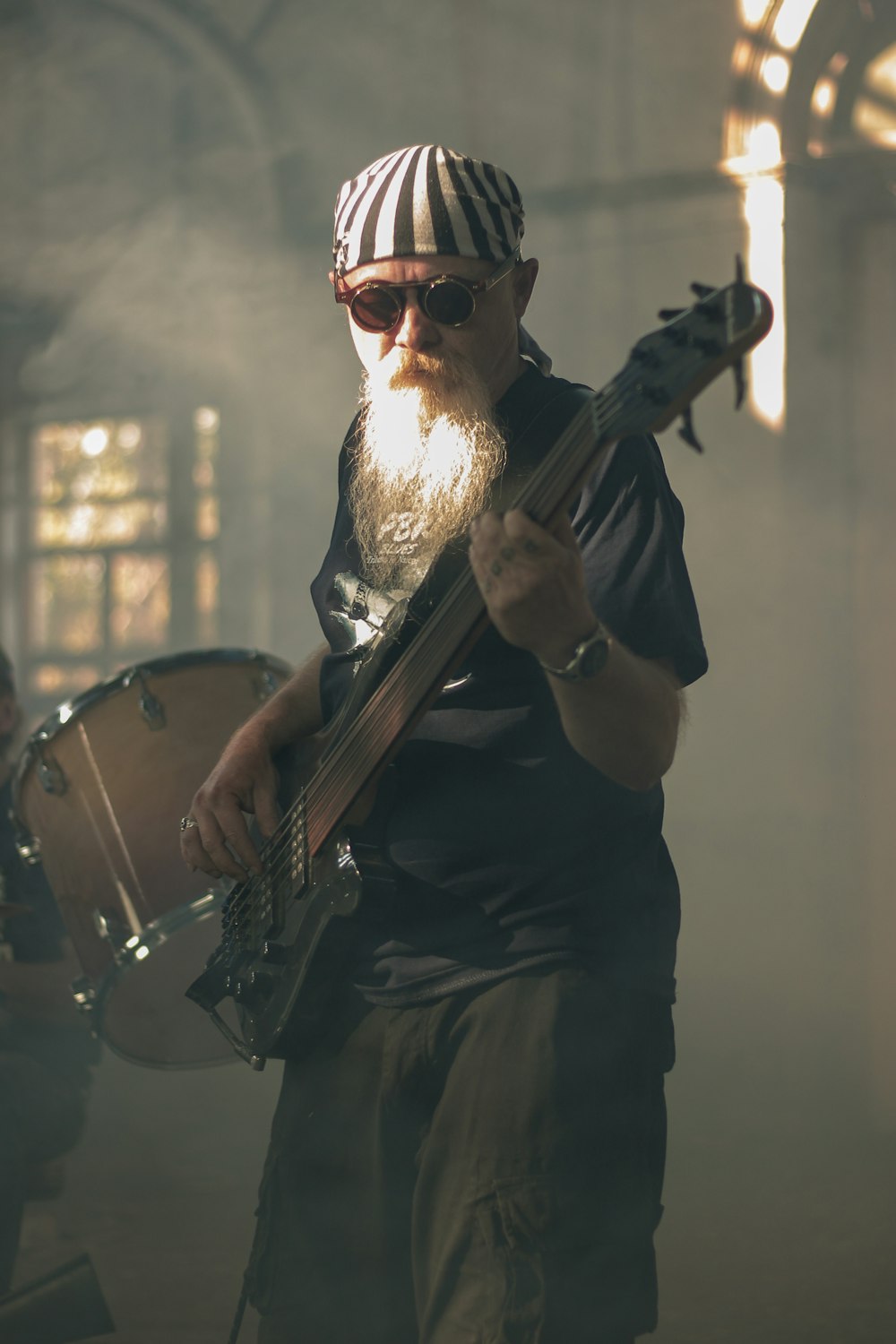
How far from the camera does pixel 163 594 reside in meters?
5.02

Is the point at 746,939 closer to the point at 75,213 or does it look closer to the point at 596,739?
the point at 596,739

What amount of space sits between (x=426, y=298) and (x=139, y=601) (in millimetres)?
3733

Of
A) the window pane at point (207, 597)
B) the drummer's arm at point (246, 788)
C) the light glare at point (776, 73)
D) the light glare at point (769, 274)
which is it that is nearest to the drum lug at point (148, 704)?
the drummer's arm at point (246, 788)

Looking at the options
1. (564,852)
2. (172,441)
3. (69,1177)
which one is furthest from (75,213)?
(564,852)

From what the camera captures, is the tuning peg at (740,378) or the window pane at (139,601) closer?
the tuning peg at (740,378)

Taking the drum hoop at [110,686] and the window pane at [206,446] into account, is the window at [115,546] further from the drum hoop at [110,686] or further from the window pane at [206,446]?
the drum hoop at [110,686]

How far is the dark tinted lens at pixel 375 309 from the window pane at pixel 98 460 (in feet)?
11.8

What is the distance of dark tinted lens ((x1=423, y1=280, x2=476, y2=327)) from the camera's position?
1.50 metres

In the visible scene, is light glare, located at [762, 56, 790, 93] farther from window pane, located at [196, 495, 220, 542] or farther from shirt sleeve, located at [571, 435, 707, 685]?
shirt sleeve, located at [571, 435, 707, 685]

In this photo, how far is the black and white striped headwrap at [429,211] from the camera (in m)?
1.50

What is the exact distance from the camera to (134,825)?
95.3 inches

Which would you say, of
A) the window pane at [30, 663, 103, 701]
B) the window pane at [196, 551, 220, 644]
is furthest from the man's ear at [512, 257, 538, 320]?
the window pane at [30, 663, 103, 701]

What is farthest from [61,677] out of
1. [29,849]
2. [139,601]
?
[29,849]

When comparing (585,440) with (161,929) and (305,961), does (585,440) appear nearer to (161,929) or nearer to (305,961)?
(305,961)
